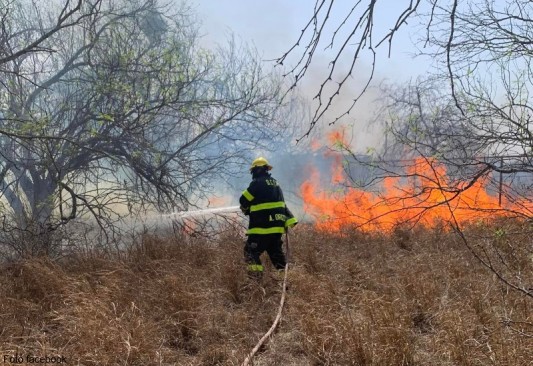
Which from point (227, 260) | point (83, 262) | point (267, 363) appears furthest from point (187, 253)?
point (267, 363)

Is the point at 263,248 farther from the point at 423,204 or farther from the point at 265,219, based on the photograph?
the point at 423,204

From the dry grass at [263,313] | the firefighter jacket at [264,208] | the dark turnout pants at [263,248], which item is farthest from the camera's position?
the firefighter jacket at [264,208]

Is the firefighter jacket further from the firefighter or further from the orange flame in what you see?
the orange flame

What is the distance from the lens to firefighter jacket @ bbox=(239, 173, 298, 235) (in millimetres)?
6160

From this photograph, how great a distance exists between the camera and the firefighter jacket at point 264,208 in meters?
6.16

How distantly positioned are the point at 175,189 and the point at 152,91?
93.0 inches

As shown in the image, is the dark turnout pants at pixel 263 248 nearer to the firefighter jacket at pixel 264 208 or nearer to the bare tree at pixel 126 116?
the firefighter jacket at pixel 264 208

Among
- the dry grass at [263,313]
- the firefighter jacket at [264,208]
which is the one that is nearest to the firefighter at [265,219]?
the firefighter jacket at [264,208]

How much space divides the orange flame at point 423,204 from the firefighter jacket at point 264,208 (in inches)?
45.7

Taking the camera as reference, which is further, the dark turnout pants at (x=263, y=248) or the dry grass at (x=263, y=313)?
the dark turnout pants at (x=263, y=248)

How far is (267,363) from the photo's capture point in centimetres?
344

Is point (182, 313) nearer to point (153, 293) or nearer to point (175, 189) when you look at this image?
point (153, 293)

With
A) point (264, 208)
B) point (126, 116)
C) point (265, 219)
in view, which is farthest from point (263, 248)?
point (126, 116)

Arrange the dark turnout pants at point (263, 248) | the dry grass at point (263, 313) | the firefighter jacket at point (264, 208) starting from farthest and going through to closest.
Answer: the firefighter jacket at point (264, 208) → the dark turnout pants at point (263, 248) → the dry grass at point (263, 313)
